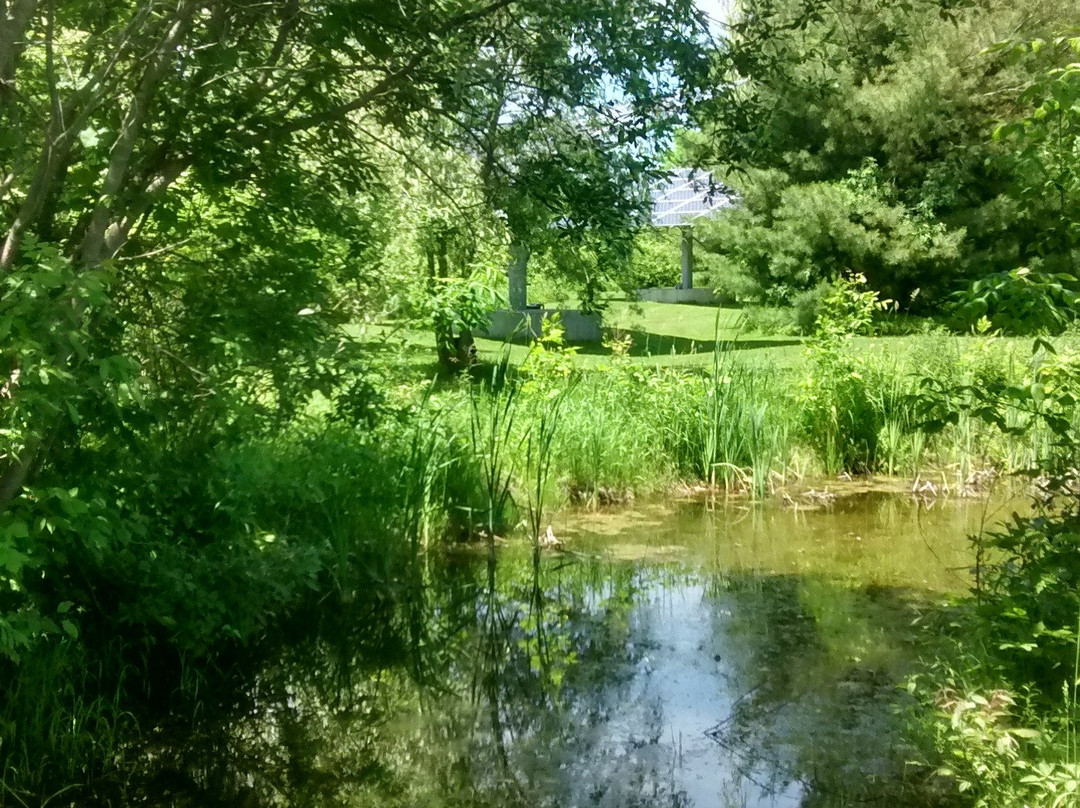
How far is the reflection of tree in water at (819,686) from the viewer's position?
414 cm

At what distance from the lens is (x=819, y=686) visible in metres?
5.04

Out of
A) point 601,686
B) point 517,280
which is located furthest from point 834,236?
point 601,686

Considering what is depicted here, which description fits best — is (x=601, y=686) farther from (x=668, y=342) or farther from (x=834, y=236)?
(x=834, y=236)

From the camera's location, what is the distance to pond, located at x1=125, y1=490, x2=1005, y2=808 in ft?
13.7

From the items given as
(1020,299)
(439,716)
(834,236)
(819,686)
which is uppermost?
(834,236)

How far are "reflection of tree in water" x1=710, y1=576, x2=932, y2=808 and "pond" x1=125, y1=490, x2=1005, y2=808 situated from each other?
0.04 feet

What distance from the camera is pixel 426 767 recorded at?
4.38 m

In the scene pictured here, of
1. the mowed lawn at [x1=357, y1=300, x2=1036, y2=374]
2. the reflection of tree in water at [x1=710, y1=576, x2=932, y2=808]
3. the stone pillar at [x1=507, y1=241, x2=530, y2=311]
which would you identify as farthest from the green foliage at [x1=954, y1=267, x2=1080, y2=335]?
the stone pillar at [x1=507, y1=241, x2=530, y2=311]

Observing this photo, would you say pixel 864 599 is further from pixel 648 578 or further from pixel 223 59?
pixel 223 59

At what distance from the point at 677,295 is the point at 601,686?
925 inches

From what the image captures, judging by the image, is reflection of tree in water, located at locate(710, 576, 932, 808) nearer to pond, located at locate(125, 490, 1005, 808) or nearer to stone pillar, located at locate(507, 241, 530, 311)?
pond, located at locate(125, 490, 1005, 808)

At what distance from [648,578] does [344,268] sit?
9.48 ft

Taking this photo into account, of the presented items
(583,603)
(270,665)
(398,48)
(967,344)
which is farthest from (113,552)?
(967,344)

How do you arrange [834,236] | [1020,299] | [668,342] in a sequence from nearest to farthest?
[1020,299] → [668,342] → [834,236]
